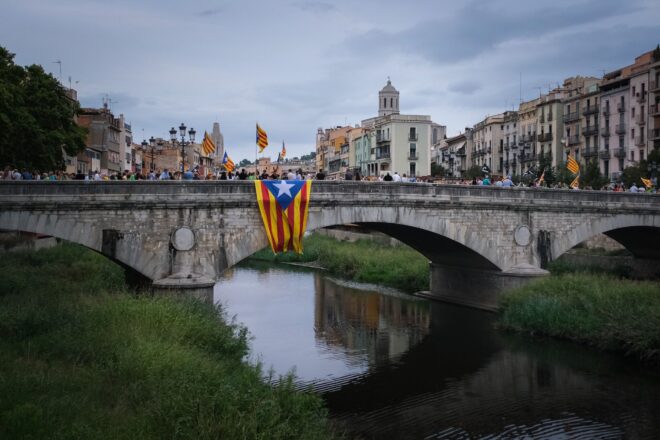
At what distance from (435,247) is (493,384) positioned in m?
14.2

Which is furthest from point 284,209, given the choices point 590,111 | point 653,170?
point 590,111

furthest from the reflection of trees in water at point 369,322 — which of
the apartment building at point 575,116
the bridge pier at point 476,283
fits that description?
the apartment building at point 575,116

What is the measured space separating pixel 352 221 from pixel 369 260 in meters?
19.2

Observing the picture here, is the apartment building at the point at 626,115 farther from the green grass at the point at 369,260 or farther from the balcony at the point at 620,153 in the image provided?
the green grass at the point at 369,260

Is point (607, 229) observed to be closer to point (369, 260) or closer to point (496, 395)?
point (496, 395)

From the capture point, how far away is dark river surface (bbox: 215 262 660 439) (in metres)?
19.2

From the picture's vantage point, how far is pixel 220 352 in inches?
805

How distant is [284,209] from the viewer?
91.6 feet

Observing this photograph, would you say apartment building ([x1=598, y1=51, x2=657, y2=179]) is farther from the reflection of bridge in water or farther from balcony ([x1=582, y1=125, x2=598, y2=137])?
the reflection of bridge in water

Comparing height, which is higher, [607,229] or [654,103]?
[654,103]

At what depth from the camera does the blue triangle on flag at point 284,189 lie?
91.0 ft

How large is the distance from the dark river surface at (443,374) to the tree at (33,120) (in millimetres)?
11498

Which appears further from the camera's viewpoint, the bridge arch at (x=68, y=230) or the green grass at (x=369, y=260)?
the green grass at (x=369, y=260)

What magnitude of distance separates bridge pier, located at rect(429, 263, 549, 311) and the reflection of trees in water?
159 centimetres
